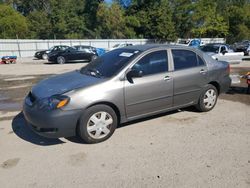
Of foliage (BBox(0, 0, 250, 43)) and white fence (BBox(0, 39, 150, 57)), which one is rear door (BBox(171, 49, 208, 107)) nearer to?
white fence (BBox(0, 39, 150, 57))

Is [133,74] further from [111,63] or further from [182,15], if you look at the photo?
[182,15]

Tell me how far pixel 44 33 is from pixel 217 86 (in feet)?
159

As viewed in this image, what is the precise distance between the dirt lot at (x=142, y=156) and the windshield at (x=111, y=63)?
115 centimetres

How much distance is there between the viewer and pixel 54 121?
13.1ft

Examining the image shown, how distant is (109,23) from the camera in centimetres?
4406

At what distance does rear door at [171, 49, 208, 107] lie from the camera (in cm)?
523

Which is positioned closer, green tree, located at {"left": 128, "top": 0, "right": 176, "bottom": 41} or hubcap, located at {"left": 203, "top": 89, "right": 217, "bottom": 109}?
hubcap, located at {"left": 203, "top": 89, "right": 217, "bottom": 109}

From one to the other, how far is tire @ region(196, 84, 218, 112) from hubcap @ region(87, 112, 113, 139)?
7.66 feet

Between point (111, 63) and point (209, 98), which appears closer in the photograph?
point (111, 63)

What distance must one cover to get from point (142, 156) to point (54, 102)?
1.62 meters

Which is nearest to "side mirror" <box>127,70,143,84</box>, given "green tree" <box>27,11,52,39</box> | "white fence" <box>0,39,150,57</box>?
"white fence" <box>0,39,150,57</box>

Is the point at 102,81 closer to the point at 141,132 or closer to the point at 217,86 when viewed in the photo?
the point at 141,132

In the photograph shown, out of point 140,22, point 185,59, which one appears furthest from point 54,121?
point 140,22

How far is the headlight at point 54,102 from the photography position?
4047mm
